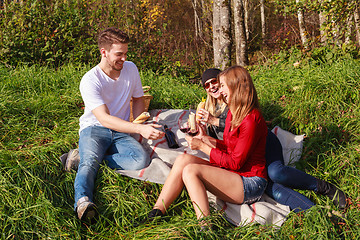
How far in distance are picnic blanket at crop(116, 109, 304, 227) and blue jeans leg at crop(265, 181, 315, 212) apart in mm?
46

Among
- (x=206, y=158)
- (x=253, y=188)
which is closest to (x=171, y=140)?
(x=206, y=158)

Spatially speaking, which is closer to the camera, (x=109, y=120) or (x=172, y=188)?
(x=172, y=188)

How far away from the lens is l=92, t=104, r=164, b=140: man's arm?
3217 mm

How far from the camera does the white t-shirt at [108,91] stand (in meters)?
3.72

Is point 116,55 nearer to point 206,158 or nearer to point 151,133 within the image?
point 151,133

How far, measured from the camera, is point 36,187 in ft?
10.8

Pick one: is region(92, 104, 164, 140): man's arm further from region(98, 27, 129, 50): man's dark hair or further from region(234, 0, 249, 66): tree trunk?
region(234, 0, 249, 66): tree trunk

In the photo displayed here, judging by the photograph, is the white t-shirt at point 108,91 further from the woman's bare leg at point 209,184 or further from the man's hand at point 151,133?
the woman's bare leg at point 209,184

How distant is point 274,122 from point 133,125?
2.11 meters

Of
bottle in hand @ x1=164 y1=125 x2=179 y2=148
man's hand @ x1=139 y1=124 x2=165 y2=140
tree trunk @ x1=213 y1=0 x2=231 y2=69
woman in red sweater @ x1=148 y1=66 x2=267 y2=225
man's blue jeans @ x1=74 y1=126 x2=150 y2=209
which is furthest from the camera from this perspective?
tree trunk @ x1=213 y1=0 x2=231 y2=69

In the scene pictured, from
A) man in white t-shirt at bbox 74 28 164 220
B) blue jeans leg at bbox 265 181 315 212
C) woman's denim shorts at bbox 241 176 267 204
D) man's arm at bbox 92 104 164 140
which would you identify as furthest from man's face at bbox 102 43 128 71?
blue jeans leg at bbox 265 181 315 212

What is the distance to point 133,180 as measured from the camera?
342 centimetres

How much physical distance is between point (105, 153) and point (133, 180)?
56cm

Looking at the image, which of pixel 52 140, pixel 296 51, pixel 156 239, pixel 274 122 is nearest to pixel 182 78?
pixel 296 51
